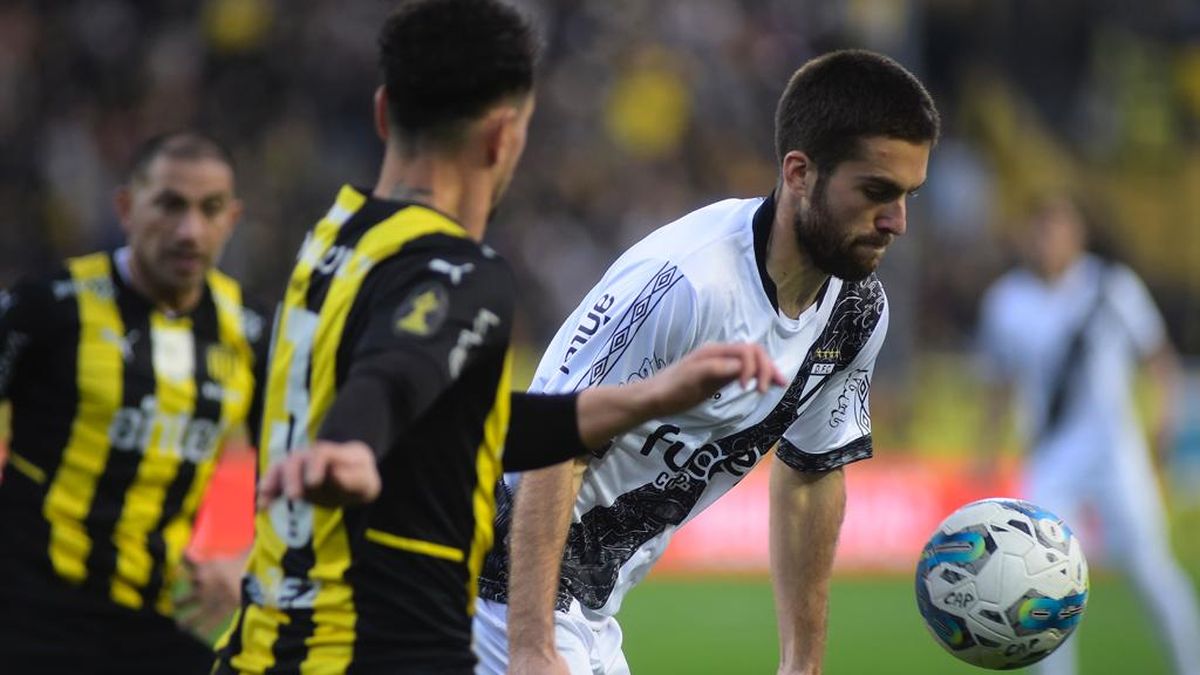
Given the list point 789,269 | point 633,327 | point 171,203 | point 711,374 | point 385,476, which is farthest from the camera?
point 171,203

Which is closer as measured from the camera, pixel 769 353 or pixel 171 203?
pixel 769 353

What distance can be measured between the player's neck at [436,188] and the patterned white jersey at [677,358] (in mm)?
1289

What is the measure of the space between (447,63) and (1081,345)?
8.66 metres

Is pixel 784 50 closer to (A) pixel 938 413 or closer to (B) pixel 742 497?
(A) pixel 938 413

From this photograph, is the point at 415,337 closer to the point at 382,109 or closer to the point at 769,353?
the point at 382,109

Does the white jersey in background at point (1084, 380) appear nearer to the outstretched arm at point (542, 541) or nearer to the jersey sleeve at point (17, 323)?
the outstretched arm at point (542, 541)

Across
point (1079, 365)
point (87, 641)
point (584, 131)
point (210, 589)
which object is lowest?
point (87, 641)

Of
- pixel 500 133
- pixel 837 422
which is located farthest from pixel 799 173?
pixel 500 133

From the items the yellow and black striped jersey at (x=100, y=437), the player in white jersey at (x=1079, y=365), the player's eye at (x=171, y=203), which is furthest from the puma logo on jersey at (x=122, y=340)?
the player in white jersey at (x=1079, y=365)

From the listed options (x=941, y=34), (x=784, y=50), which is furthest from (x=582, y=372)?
(x=941, y=34)

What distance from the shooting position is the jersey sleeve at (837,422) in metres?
5.26

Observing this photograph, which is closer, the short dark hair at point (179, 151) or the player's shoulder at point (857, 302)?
the player's shoulder at point (857, 302)

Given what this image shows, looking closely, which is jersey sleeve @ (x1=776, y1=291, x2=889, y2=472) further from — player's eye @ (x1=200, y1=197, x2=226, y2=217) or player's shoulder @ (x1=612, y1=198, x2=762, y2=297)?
player's eye @ (x1=200, y1=197, x2=226, y2=217)

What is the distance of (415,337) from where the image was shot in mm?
3189
